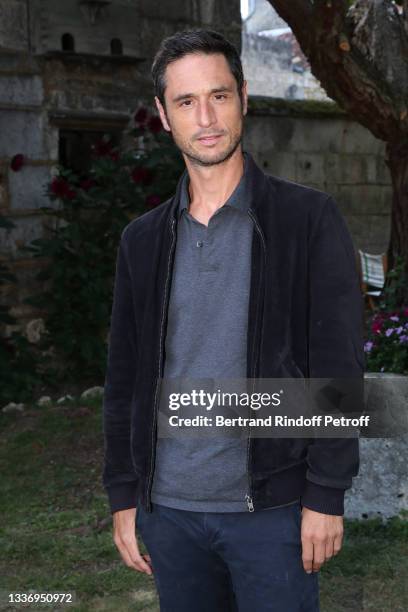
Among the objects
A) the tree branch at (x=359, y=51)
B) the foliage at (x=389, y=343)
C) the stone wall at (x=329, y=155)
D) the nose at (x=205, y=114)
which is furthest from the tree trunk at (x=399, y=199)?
the nose at (x=205, y=114)

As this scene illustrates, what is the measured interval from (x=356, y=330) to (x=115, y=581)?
8.20ft

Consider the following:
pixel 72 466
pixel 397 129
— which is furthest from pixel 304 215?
pixel 397 129

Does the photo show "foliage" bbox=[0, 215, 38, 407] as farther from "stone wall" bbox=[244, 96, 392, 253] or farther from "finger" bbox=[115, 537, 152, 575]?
"finger" bbox=[115, 537, 152, 575]

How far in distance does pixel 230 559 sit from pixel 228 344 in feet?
1.74

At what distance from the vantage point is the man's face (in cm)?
221

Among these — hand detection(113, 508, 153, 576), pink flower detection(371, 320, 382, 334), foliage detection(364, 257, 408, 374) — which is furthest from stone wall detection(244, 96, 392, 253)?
hand detection(113, 508, 153, 576)

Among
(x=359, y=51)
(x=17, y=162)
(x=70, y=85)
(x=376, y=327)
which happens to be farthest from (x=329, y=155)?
(x=376, y=327)

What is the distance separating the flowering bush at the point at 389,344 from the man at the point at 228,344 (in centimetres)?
272

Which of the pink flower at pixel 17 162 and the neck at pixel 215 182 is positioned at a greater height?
the pink flower at pixel 17 162

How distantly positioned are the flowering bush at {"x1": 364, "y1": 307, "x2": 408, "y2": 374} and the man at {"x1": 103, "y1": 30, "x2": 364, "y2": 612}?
2721 millimetres

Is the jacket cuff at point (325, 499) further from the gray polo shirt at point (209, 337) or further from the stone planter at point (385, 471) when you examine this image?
the stone planter at point (385, 471)

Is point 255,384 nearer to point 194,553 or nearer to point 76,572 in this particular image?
point 194,553

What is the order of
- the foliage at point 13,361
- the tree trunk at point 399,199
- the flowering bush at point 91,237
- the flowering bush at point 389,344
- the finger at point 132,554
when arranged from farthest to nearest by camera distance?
the flowering bush at point 91,237, the foliage at point 13,361, the tree trunk at point 399,199, the flowering bush at point 389,344, the finger at point 132,554

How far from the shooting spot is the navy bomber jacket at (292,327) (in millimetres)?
2064
